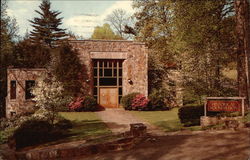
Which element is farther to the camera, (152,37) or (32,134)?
(152,37)

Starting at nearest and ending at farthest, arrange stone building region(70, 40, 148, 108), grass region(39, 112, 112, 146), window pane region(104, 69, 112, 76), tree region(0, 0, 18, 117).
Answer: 1. grass region(39, 112, 112, 146)
2. tree region(0, 0, 18, 117)
3. stone building region(70, 40, 148, 108)
4. window pane region(104, 69, 112, 76)

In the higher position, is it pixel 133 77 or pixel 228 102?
pixel 133 77

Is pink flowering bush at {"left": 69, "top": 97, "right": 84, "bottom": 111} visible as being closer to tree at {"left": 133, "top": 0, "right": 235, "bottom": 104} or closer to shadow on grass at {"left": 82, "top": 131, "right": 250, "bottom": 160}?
tree at {"left": 133, "top": 0, "right": 235, "bottom": 104}

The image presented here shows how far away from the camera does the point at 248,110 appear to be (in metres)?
12.8

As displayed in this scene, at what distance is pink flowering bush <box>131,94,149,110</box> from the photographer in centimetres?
2119

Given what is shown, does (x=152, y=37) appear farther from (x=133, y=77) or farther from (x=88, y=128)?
(x=88, y=128)

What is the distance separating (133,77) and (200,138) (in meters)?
13.8

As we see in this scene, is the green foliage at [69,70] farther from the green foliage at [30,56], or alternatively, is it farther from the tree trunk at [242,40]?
the tree trunk at [242,40]

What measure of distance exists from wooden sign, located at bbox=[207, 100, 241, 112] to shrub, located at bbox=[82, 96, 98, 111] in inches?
436

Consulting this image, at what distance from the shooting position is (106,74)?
23.2 m

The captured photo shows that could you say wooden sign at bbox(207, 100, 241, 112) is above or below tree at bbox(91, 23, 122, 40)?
below

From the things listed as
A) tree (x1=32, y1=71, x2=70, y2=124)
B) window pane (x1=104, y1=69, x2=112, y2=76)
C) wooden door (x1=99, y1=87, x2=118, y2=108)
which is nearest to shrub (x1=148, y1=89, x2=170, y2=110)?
wooden door (x1=99, y1=87, x2=118, y2=108)

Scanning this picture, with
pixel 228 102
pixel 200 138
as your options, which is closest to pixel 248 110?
pixel 228 102

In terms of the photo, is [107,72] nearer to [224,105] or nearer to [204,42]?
[204,42]
